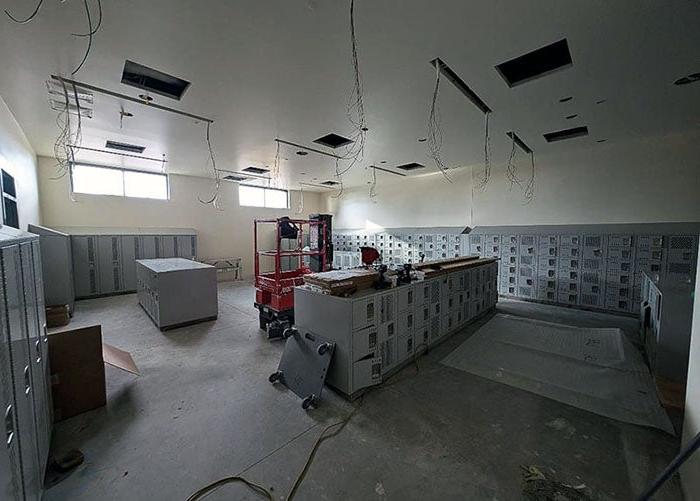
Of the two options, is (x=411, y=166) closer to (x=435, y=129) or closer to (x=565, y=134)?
(x=435, y=129)

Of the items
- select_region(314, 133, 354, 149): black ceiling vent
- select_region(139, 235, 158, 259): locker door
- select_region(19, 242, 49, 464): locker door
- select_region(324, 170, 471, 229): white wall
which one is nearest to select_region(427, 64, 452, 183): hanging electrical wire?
select_region(324, 170, 471, 229): white wall

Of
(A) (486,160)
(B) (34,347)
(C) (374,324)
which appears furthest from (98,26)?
(A) (486,160)

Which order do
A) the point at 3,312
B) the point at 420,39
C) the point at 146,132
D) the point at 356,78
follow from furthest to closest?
the point at 146,132, the point at 356,78, the point at 420,39, the point at 3,312

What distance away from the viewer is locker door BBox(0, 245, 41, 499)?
3.83 ft

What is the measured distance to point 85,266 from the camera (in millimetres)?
6082

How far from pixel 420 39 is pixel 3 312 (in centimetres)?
300

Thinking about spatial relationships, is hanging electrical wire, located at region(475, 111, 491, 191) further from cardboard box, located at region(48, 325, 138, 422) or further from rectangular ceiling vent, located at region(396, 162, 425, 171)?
cardboard box, located at region(48, 325, 138, 422)

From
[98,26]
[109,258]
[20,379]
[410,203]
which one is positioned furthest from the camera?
[410,203]

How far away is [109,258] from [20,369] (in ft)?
21.2

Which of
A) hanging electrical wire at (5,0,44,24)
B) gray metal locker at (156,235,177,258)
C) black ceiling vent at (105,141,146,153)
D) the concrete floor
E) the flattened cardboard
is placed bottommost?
the concrete floor

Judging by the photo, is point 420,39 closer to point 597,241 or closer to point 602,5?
point 602,5

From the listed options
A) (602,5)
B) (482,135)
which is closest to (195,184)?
(482,135)

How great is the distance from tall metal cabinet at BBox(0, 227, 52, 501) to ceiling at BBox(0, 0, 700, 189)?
6.09 feet

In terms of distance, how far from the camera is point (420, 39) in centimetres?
227
